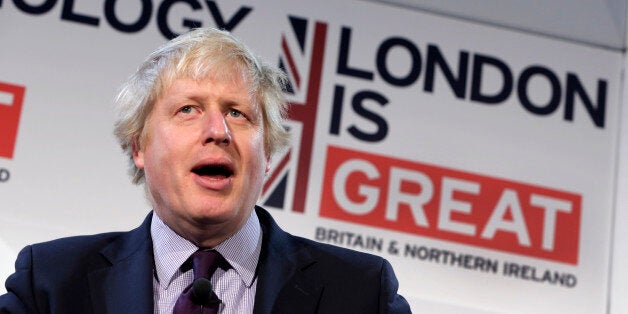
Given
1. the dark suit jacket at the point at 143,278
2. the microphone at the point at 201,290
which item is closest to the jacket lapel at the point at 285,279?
the dark suit jacket at the point at 143,278

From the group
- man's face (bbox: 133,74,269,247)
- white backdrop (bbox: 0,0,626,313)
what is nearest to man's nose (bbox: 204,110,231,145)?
man's face (bbox: 133,74,269,247)

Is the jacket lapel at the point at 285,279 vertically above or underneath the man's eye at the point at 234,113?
underneath

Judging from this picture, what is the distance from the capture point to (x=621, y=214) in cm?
343

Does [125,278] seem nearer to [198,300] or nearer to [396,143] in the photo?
[198,300]

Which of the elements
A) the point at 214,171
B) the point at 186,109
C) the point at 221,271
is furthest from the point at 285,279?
the point at 186,109

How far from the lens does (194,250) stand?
1.66m

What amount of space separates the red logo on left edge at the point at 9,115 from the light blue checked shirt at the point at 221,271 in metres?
1.37

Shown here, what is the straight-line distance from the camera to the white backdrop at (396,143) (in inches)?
118

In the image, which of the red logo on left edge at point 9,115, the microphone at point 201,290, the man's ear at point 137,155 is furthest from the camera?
the red logo on left edge at point 9,115

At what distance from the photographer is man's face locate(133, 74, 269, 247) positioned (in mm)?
1617

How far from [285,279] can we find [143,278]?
0.76 feet

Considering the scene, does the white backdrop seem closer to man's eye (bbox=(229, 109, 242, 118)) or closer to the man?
the man

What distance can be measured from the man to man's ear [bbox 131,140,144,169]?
2 centimetres

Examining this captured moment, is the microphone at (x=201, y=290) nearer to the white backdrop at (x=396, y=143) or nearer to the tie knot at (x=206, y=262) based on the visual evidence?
the tie knot at (x=206, y=262)
